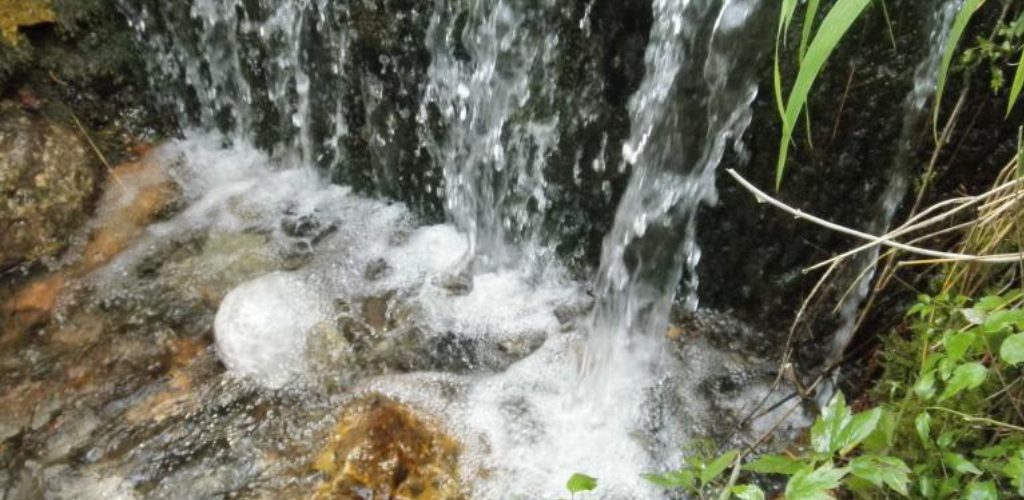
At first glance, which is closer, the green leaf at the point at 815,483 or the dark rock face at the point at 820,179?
the green leaf at the point at 815,483

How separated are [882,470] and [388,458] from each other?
1.53m

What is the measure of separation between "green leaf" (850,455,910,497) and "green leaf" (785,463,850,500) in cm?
5

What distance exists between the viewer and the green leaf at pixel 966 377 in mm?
1328

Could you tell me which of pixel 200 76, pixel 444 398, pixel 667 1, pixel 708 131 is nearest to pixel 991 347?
pixel 708 131

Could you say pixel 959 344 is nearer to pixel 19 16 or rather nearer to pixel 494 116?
pixel 494 116

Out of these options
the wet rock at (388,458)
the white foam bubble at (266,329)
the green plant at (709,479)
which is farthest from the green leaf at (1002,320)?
the white foam bubble at (266,329)

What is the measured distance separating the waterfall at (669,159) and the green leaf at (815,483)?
1.33 m

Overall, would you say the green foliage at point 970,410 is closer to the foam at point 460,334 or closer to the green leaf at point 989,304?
the green leaf at point 989,304

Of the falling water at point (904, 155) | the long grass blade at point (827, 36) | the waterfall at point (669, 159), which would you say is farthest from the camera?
the waterfall at point (669, 159)

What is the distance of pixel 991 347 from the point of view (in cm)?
149

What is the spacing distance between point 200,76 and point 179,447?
7.14ft

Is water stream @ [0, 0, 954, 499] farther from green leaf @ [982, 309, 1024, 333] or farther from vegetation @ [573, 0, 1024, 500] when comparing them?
green leaf @ [982, 309, 1024, 333]

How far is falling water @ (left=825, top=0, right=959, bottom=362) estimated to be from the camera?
198cm

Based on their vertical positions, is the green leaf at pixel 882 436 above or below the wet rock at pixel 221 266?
above
